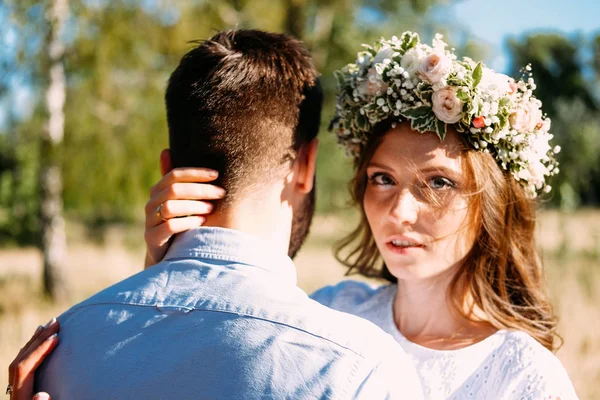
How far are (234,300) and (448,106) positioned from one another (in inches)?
54.4

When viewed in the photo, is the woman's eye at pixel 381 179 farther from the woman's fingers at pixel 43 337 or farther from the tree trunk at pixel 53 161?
the tree trunk at pixel 53 161

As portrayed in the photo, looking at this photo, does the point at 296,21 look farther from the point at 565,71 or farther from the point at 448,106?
the point at 565,71

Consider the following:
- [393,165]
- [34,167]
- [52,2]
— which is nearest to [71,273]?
[34,167]

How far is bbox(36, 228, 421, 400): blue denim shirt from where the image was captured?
157cm

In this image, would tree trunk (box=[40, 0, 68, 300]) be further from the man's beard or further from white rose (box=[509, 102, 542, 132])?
white rose (box=[509, 102, 542, 132])

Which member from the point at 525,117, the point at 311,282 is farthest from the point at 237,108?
the point at 311,282

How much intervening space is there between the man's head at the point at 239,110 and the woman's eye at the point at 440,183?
2.24 ft

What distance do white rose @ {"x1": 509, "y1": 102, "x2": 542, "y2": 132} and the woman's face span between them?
27 cm

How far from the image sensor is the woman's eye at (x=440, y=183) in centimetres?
270

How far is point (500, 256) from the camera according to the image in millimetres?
2926

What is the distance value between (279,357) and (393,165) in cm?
137

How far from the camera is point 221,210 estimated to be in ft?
6.80

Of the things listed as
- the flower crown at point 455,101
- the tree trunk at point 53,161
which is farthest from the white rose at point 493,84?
the tree trunk at point 53,161

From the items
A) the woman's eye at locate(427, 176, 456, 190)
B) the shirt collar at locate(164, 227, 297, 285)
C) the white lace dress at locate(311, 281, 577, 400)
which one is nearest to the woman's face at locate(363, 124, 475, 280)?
the woman's eye at locate(427, 176, 456, 190)
